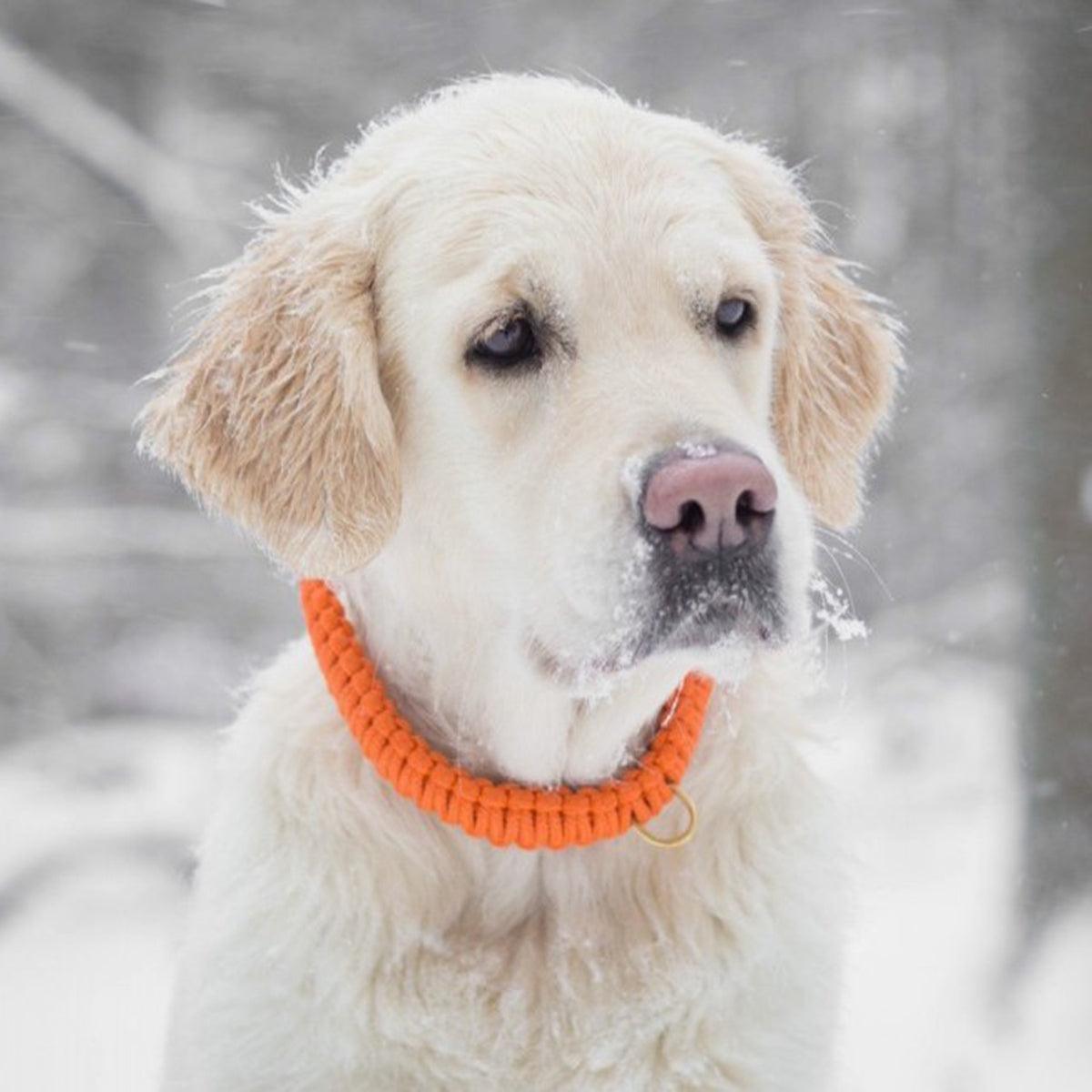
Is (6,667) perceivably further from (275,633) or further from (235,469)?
(235,469)

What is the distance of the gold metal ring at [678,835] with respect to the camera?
247 centimetres

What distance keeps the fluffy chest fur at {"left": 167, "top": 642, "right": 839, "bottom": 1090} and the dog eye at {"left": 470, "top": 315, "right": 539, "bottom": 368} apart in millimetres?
683

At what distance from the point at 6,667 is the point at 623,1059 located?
660 centimetres

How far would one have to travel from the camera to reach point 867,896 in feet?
13.9

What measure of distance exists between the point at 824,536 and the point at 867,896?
6.11 feet

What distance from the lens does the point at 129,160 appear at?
26.2 ft

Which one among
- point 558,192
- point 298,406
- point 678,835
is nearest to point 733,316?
point 558,192

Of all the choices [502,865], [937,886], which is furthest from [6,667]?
[502,865]

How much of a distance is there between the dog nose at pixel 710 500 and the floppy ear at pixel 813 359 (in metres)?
0.73

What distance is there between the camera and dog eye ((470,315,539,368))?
237cm

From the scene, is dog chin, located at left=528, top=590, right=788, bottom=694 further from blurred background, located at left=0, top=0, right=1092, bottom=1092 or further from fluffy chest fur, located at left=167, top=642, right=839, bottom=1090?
blurred background, located at left=0, top=0, right=1092, bottom=1092

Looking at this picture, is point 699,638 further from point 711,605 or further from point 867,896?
point 867,896

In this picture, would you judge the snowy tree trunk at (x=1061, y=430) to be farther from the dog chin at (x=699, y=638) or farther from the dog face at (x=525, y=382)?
the dog chin at (x=699, y=638)

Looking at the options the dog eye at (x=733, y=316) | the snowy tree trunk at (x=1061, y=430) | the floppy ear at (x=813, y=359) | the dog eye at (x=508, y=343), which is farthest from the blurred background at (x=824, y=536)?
the dog eye at (x=508, y=343)
